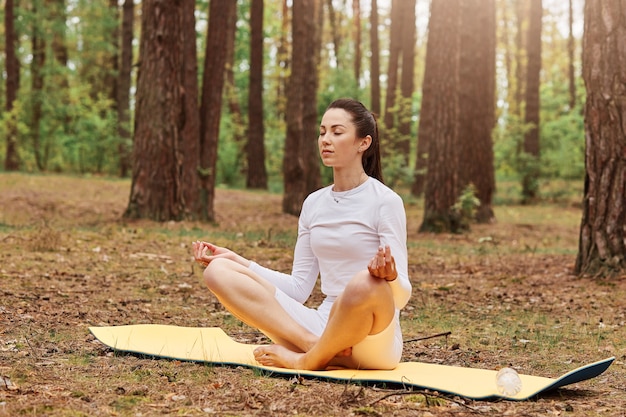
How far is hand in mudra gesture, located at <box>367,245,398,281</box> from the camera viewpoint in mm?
4078

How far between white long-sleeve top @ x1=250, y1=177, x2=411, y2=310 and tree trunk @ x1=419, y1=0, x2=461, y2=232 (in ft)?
31.7

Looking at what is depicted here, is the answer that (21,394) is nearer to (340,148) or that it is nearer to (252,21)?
(340,148)

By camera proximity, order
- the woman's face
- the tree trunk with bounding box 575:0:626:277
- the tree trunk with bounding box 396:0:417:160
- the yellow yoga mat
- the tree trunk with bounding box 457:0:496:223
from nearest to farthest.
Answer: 1. the yellow yoga mat
2. the woman's face
3. the tree trunk with bounding box 575:0:626:277
4. the tree trunk with bounding box 457:0:496:223
5. the tree trunk with bounding box 396:0:417:160

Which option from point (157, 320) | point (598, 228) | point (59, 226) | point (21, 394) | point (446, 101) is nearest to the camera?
point (21, 394)

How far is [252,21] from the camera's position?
23.8m

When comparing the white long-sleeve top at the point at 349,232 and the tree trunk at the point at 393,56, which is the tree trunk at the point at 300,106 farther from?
the white long-sleeve top at the point at 349,232

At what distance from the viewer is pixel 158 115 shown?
12.8 meters

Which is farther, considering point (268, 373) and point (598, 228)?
point (598, 228)

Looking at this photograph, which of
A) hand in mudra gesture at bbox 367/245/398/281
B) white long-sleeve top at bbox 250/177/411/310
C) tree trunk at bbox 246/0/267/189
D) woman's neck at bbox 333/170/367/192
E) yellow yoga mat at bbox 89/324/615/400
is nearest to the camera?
hand in mudra gesture at bbox 367/245/398/281

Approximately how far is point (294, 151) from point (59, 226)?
6.25m

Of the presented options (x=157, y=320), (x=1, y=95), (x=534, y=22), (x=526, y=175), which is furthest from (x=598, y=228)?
(x=1, y=95)

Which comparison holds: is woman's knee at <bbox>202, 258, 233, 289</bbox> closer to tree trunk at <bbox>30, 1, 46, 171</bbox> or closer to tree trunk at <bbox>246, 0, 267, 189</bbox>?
tree trunk at <bbox>246, 0, 267, 189</bbox>

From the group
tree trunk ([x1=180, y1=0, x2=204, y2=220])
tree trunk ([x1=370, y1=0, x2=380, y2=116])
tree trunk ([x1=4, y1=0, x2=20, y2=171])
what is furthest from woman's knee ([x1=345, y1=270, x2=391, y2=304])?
tree trunk ([x1=370, y1=0, x2=380, y2=116])

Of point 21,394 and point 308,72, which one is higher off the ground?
point 308,72
